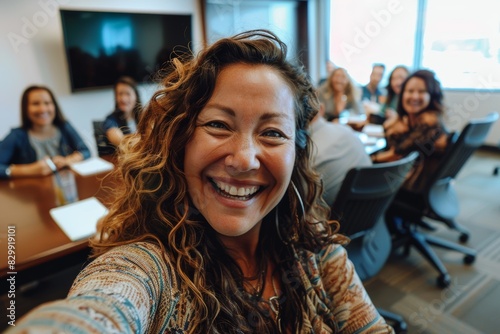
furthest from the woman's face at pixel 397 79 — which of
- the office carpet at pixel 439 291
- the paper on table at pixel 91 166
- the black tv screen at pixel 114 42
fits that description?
the paper on table at pixel 91 166

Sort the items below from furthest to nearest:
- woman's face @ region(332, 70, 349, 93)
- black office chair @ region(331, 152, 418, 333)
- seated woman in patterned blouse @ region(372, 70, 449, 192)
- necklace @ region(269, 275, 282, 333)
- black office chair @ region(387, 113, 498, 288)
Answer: woman's face @ region(332, 70, 349, 93) < seated woman in patterned blouse @ region(372, 70, 449, 192) < black office chair @ region(387, 113, 498, 288) < black office chair @ region(331, 152, 418, 333) < necklace @ region(269, 275, 282, 333)

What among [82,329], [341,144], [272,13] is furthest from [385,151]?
[272,13]

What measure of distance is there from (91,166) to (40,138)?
0.63 metres

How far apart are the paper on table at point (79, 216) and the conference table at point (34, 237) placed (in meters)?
0.02

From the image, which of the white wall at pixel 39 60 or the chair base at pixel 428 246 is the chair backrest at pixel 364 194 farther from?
the white wall at pixel 39 60

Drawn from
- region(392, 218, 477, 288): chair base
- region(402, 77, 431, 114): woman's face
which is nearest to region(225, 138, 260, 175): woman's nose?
region(392, 218, 477, 288): chair base

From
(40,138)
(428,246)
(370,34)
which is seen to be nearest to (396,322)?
(428,246)

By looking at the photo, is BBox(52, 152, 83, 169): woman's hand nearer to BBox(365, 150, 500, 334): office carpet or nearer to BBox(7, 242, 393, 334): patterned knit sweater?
BBox(7, 242, 393, 334): patterned knit sweater

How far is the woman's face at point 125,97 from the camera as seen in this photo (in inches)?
122

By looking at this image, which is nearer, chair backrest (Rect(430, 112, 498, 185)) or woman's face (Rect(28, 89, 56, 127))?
chair backrest (Rect(430, 112, 498, 185))

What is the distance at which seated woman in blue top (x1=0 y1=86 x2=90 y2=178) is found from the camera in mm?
2395

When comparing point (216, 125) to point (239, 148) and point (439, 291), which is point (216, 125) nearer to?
point (239, 148)

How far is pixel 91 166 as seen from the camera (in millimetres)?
2271

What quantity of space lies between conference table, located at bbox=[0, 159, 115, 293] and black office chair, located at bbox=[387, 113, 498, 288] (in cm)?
187
